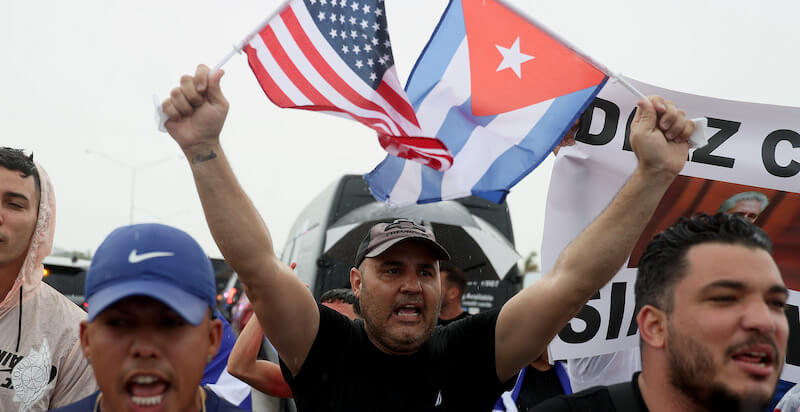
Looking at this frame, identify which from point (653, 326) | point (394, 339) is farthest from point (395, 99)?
point (653, 326)

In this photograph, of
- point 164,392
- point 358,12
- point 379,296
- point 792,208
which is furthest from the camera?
point 792,208

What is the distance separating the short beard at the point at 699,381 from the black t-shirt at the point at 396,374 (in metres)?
0.83

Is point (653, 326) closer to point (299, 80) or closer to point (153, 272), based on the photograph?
point (153, 272)

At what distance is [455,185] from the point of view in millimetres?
3730

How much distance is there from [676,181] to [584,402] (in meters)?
2.15

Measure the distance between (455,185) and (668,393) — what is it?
1.66 m

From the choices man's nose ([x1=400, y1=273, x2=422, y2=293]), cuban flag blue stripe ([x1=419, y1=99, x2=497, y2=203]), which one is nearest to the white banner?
cuban flag blue stripe ([x1=419, y1=99, x2=497, y2=203])

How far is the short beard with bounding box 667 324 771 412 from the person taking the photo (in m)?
2.19

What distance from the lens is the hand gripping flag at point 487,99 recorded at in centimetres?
356

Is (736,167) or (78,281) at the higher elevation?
(736,167)

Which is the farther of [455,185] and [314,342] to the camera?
[455,185]

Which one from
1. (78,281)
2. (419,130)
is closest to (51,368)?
(419,130)

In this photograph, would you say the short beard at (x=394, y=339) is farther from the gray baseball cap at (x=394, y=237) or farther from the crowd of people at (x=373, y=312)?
the gray baseball cap at (x=394, y=237)

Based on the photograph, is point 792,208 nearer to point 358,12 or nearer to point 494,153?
point 494,153
